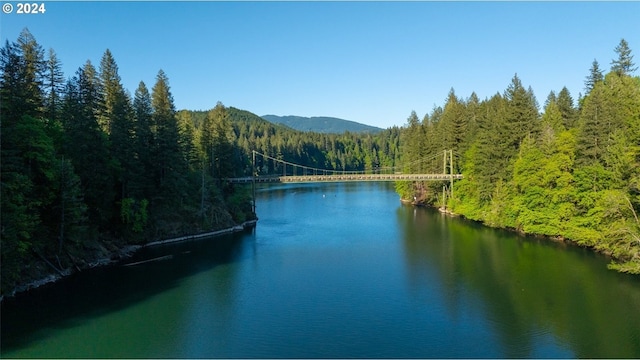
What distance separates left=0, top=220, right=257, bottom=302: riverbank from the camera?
85.4 ft

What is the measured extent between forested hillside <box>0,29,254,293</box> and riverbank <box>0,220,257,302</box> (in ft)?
1.18

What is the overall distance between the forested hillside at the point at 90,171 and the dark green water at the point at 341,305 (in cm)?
293

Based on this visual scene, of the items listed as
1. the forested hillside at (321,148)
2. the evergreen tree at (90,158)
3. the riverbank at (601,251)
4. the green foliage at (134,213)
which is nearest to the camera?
the riverbank at (601,251)

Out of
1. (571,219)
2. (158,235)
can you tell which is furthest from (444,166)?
(158,235)

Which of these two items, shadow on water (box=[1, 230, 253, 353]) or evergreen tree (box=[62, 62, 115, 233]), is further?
evergreen tree (box=[62, 62, 115, 233])

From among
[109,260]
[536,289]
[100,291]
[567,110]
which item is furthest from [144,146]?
[567,110]

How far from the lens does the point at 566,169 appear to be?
3944 cm

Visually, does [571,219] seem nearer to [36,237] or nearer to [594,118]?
[594,118]

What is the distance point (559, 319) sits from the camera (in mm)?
21891

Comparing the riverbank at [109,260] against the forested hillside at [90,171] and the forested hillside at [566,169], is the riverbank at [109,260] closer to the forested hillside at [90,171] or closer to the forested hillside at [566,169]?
the forested hillside at [90,171]

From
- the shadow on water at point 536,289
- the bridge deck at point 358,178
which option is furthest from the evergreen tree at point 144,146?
the shadow on water at point 536,289

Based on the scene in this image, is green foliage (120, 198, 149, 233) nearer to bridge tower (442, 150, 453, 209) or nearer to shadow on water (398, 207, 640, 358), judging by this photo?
shadow on water (398, 207, 640, 358)

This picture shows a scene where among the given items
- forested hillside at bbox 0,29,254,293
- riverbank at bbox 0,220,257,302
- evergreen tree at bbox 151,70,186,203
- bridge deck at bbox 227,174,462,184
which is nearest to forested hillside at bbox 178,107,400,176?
bridge deck at bbox 227,174,462,184

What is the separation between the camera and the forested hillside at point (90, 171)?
25.5m
